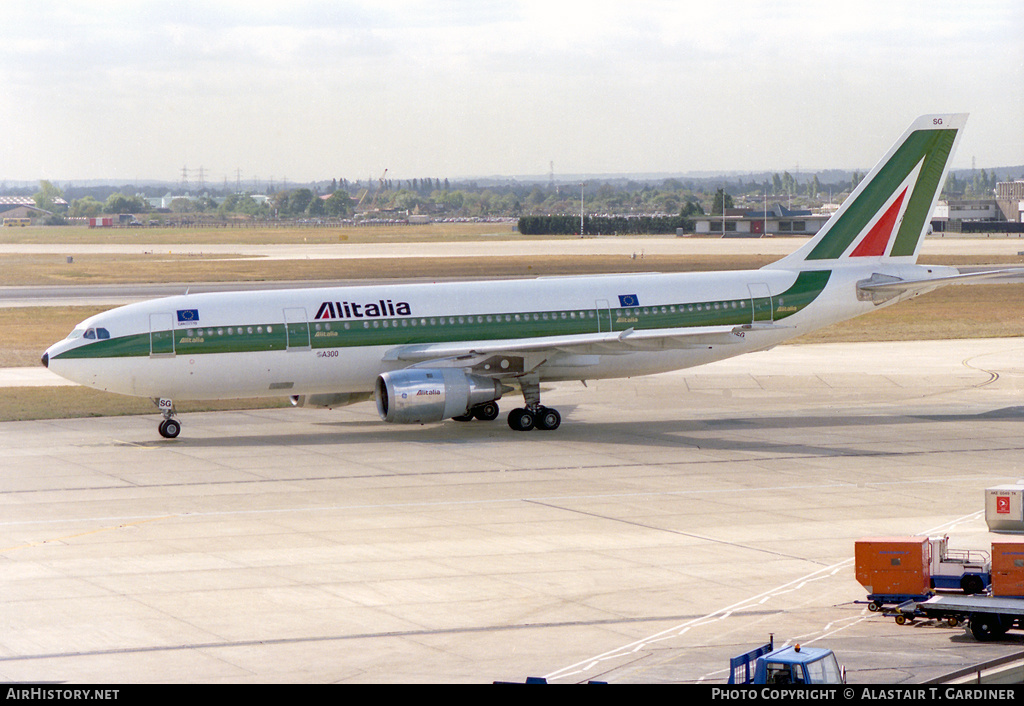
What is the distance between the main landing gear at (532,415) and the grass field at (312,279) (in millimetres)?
10891

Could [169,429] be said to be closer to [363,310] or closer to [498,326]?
[363,310]

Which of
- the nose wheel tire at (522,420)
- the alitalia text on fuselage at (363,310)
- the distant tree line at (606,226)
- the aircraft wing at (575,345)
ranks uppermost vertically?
the distant tree line at (606,226)

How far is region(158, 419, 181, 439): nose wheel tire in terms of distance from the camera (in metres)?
37.1

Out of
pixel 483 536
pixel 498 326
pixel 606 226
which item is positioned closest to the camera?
pixel 483 536

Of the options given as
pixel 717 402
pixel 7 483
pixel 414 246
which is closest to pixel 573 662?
pixel 7 483

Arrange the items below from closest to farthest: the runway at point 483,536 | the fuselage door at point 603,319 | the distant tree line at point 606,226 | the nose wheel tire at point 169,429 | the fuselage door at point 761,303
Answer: the runway at point 483,536
the nose wheel tire at point 169,429
the fuselage door at point 603,319
the fuselage door at point 761,303
the distant tree line at point 606,226

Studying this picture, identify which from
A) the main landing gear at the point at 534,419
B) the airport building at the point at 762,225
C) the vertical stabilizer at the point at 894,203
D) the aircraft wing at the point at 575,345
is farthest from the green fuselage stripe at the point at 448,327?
the airport building at the point at 762,225

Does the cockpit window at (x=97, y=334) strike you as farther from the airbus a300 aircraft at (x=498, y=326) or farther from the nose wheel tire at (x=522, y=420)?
the nose wheel tire at (x=522, y=420)

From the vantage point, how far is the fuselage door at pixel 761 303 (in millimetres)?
41094

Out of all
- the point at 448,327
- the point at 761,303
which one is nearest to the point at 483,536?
the point at 448,327

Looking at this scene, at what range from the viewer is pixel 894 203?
42719 millimetres

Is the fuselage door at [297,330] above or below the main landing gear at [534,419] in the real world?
above

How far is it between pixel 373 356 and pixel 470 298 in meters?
3.72

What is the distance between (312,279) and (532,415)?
63.7m
